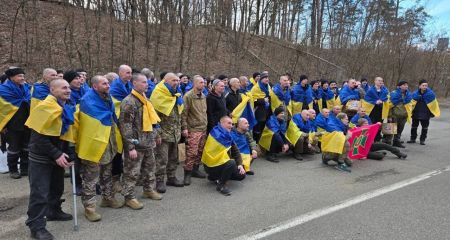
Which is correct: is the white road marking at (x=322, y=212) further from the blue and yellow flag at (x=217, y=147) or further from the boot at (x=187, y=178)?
the boot at (x=187, y=178)

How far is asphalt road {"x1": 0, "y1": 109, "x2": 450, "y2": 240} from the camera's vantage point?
450cm

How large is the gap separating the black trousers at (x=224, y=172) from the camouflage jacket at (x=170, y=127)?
82 cm

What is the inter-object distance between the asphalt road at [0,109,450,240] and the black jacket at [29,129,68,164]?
0.90m

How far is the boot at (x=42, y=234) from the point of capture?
13.5 feet

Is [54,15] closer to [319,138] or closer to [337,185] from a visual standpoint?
[319,138]

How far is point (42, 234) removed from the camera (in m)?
4.13

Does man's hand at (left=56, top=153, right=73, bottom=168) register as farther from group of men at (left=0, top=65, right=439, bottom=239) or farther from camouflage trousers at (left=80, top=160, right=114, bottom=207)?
camouflage trousers at (left=80, top=160, right=114, bottom=207)

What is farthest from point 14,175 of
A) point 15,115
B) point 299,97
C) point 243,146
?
point 299,97

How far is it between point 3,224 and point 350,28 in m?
26.7

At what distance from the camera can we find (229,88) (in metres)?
8.20

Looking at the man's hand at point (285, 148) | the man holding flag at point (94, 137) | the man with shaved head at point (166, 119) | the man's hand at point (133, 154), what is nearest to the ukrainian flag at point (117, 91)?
the man with shaved head at point (166, 119)

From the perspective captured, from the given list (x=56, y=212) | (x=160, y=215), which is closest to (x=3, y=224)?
(x=56, y=212)

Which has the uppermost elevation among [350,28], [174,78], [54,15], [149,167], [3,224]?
[350,28]

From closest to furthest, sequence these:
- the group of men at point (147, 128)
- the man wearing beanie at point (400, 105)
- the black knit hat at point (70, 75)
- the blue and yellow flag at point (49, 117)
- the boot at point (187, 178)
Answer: the blue and yellow flag at point (49, 117)
the group of men at point (147, 128)
the black knit hat at point (70, 75)
the boot at point (187, 178)
the man wearing beanie at point (400, 105)
